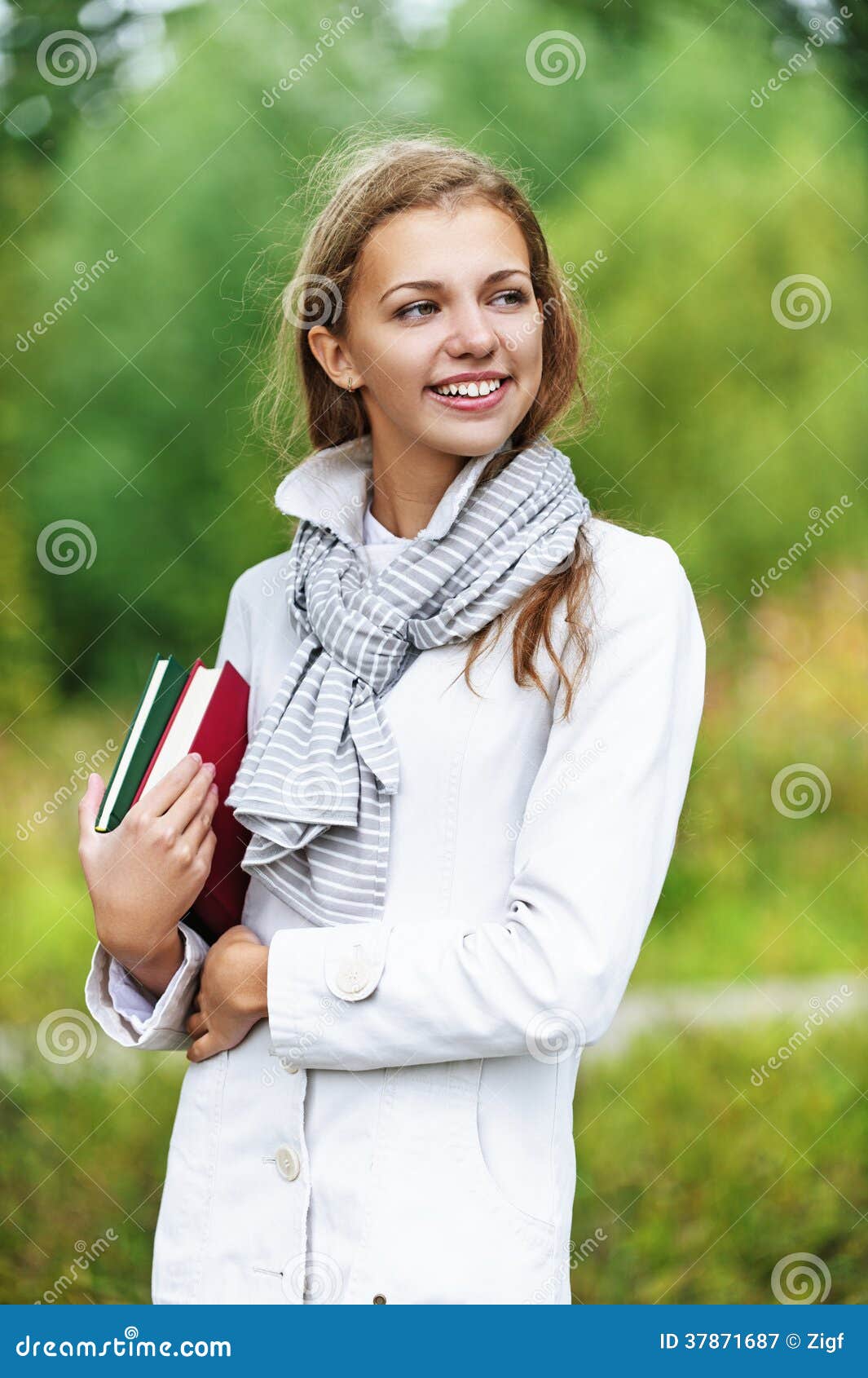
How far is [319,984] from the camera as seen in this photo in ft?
4.00

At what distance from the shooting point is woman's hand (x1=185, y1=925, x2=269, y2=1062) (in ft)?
4.25

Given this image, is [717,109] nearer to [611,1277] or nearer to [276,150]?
[276,150]

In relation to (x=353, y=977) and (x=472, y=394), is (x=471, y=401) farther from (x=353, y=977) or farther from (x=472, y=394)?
(x=353, y=977)

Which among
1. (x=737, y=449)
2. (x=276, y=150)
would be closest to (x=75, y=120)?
(x=276, y=150)

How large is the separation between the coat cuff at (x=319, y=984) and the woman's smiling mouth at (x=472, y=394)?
0.52 meters

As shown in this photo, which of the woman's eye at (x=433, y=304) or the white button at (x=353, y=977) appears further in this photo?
the woman's eye at (x=433, y=304)

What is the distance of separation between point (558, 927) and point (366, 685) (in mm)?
332

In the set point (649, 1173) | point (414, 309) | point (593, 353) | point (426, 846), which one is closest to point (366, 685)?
point (426, 846)

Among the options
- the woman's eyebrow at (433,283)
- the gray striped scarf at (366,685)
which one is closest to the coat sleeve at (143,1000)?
the gray striped scarf at (366,685)

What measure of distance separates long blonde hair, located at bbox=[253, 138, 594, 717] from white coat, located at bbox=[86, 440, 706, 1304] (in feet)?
0.07

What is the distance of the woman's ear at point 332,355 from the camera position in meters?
1.45

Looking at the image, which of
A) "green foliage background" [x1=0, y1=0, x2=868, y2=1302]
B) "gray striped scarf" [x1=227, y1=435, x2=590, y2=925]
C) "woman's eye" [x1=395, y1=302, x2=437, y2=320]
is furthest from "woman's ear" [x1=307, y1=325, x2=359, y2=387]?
"green foliage background" [x1=0, y1=0, x2=868, y2=1302]

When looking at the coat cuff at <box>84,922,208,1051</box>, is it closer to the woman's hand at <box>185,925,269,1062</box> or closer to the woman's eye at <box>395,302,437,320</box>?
the woman's hand at <box>185,925,269,1062</box>

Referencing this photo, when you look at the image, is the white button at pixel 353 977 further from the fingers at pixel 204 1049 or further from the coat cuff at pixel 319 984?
the fingers at pixel 204 1049
